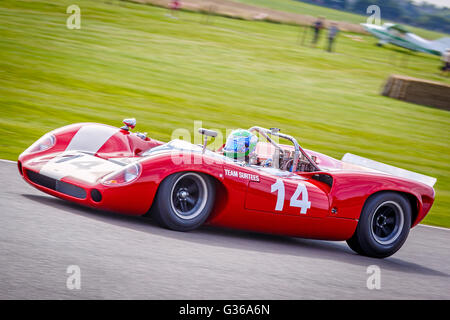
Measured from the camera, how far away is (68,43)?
1692 cm

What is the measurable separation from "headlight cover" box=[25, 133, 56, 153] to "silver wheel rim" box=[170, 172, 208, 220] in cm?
162

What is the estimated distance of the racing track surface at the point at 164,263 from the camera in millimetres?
3721

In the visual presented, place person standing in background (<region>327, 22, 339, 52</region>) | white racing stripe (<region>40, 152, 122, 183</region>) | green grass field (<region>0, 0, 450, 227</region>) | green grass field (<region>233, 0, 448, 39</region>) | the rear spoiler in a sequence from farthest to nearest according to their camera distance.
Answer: green grass field (<region>233, 0, 448, 39</region>), person standing in background (<region>327, 22, 339, 52</region>), green grass field (<region>0, 0, 450, 227</region>), the rear spoiler, white racing stripe (<region>40, 152, 122, 183</region>)

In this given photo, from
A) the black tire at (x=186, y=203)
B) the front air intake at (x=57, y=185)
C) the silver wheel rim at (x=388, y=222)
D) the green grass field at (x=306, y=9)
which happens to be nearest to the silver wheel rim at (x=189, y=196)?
the black tire at (x=186, y=203)

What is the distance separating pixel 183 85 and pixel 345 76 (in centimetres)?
742

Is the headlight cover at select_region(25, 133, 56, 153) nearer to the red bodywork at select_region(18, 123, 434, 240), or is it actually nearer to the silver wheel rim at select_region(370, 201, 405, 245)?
the red bodywork at select_region(18, 123, 434, 240)

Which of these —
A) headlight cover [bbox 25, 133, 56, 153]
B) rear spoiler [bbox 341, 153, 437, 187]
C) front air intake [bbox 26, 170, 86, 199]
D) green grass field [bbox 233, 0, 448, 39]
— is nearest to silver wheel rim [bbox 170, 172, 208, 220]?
front air intake [bbox 26, 170, 86, 199]

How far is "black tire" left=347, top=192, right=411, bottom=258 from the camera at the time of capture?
6090 millimetres

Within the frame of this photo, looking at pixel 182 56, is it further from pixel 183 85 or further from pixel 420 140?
pixel 420 140

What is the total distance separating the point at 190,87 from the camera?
49.5 ft

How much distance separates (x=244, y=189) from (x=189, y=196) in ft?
1.63

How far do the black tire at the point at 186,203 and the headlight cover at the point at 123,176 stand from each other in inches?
10.3

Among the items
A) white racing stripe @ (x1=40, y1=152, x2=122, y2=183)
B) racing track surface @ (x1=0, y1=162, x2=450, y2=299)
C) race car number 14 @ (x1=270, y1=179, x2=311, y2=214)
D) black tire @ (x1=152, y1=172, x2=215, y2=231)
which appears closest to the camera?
racing track surface @ (x1=0, y1=162, x2=450, y2=299)
